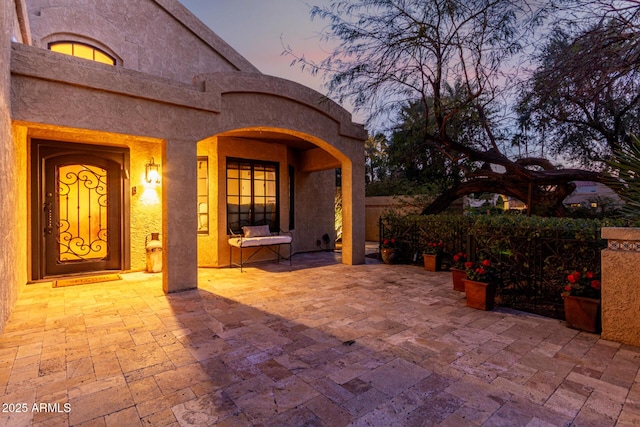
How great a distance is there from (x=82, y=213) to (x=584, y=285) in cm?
826

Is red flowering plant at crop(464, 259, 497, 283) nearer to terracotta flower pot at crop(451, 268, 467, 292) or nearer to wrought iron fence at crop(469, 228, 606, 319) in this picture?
wrought iron fence at crop(469, 228, 606, 319)

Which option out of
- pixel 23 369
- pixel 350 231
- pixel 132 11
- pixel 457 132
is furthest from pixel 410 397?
pixel 132 11

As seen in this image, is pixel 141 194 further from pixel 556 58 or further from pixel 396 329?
pixel 556 58

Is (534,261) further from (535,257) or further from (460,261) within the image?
(460,261)

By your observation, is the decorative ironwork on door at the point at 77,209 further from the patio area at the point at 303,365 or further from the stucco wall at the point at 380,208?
the stucco wall at the point at 380,208

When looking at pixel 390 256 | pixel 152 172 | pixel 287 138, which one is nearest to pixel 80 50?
pixel 152 172

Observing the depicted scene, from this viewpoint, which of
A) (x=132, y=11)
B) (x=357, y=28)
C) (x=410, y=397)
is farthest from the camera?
(x=132, y=11)

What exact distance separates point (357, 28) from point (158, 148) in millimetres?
4905

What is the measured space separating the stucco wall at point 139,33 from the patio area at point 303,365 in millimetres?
5610

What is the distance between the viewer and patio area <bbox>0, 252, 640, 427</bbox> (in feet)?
6.61

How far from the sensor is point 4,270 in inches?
138

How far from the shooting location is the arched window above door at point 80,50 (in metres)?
6.57

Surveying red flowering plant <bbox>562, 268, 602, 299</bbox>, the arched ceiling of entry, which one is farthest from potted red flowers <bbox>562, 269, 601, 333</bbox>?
the arched ceiling of entry

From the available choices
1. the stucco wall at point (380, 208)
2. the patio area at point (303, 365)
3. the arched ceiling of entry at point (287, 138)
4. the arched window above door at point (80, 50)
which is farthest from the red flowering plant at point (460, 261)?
the arched window above door at point (80, 50)
